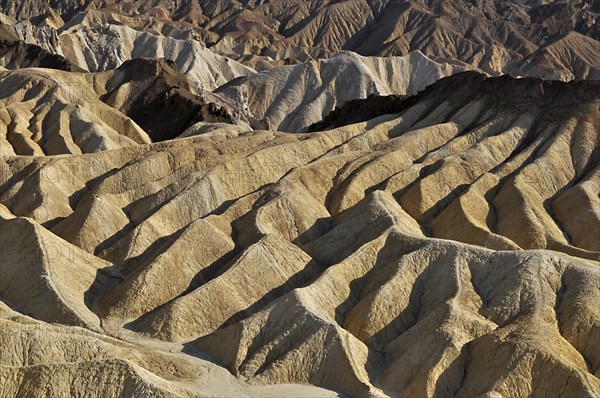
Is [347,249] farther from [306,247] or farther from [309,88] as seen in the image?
[309,88]

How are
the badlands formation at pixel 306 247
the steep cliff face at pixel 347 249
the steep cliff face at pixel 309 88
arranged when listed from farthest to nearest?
the steep cliff face at pixel 309 88, the steep cliff face at pixel 347 249, the badlands formation at pixel 306 247

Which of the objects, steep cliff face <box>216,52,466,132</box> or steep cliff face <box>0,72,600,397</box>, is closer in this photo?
steep cliff face <box>0,72,600,397</box>

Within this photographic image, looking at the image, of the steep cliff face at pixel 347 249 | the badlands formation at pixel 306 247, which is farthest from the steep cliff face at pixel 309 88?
the steep cliff face at pixel 347 249

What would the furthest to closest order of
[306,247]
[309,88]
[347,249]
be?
[309,88] → [306,247] → [347,249]

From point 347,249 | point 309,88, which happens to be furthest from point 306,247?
point 309,88

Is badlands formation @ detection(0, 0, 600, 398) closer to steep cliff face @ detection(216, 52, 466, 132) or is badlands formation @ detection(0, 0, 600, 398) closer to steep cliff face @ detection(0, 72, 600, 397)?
steep cliff face @ detection(0, 72, 600, 397)

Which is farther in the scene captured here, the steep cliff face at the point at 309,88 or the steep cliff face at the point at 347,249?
the steep cliff face at the point at 309,88

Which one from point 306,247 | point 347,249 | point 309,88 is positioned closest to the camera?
point 347,249

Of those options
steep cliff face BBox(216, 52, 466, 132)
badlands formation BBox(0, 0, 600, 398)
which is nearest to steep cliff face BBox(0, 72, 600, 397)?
badlands formation BBox(0, 0, 600, 398)

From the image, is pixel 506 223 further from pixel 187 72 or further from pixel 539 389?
pixel 187 72

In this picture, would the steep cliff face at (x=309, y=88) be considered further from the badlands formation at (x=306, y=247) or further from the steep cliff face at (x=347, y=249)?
the steep cliff face at (x=347, y=249)
